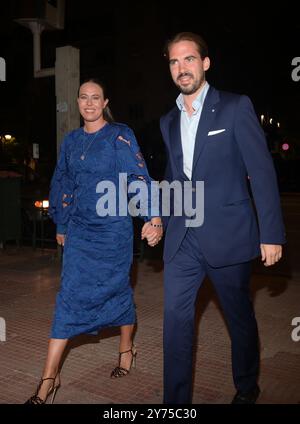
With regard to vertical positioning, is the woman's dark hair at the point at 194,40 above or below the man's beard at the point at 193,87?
above

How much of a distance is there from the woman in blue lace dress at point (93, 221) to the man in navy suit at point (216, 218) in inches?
18.6

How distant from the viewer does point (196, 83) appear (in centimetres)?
301

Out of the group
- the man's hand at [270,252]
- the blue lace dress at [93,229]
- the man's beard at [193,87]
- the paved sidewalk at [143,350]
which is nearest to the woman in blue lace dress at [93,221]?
the blue lace dress at [93,229]

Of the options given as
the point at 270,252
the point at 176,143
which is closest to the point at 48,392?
the point at 270,252

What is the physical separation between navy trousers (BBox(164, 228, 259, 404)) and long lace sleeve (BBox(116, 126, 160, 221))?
0.54m

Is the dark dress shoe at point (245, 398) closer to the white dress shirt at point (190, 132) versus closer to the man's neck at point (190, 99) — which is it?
the white dress shirt at point (190, 132)

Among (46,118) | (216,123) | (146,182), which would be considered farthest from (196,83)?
(46,118)

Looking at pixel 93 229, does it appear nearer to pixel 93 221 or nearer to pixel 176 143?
pixel 93 221

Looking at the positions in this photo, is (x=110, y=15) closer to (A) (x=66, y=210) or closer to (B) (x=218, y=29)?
(B) (x=218, y=29)

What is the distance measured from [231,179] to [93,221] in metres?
1.00

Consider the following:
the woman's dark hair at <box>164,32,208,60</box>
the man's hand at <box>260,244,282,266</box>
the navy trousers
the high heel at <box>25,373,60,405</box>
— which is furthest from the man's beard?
the high heel at <box>25,373,60,405</box>

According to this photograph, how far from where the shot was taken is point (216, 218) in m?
2.94

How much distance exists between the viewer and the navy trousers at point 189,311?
2.91 metres

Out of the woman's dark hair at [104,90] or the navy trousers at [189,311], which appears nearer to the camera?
the navy trousers at [189,311]
